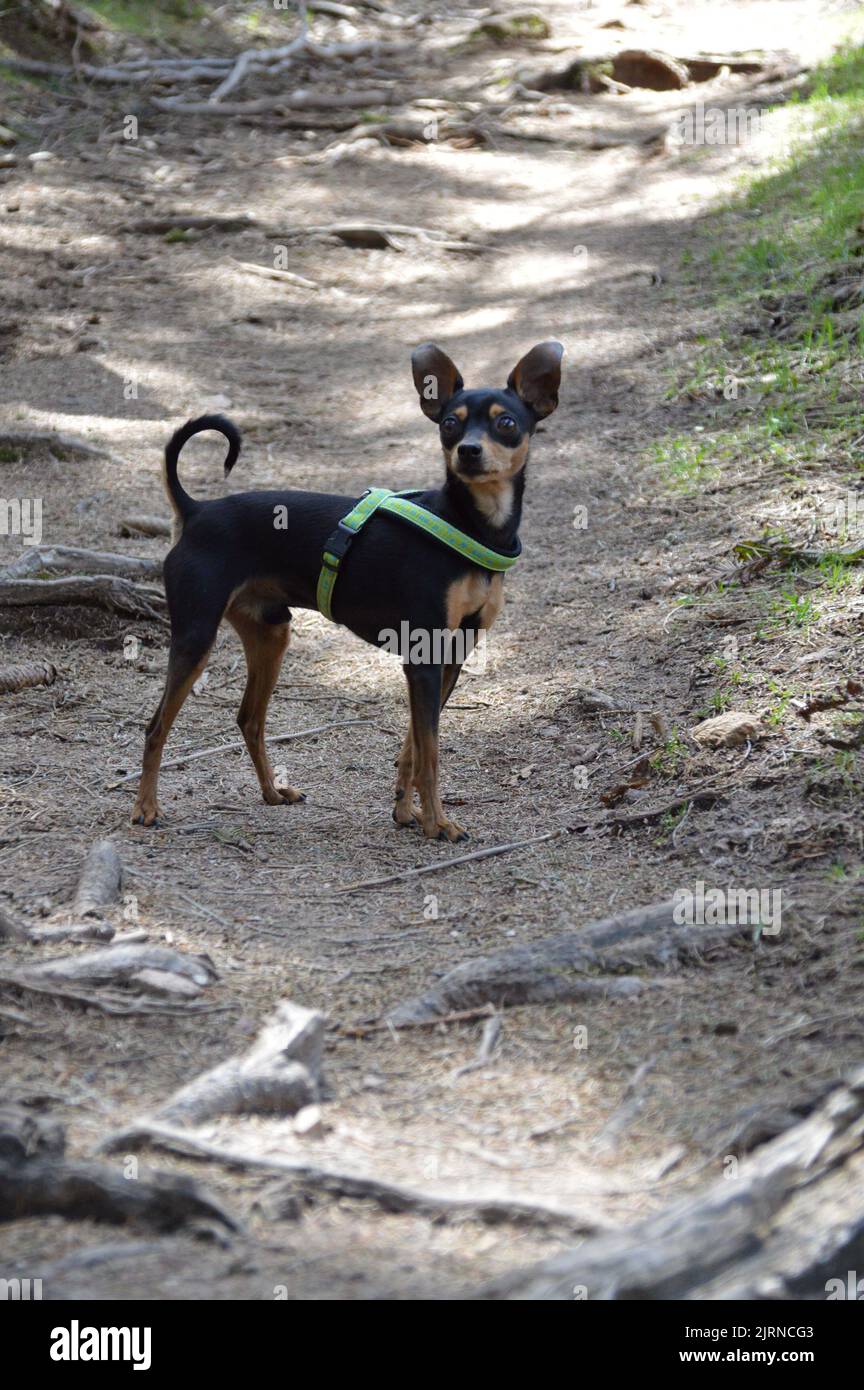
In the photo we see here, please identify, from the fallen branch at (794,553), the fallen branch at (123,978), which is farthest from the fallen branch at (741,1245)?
the fallen branch at (794,553)

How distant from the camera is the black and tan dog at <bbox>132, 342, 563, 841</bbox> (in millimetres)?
5066

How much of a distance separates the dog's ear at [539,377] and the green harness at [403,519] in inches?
24.5

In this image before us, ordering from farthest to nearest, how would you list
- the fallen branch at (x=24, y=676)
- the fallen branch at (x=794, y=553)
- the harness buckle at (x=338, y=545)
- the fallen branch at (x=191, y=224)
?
1. the fallen branch at (x=191, y=224)
2. the fallen branch at (x=24, y=676)
3. the fallen branch at (x=794, y=553)
4. the harness buckle at (x=338, y=545)

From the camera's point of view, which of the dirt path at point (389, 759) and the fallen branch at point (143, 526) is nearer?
the dirt path at point (389, 759)

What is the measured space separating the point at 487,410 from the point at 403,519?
537 millimetres

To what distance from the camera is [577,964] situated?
3873 millimetres

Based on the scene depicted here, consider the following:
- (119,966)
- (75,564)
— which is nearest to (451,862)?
(119,966)

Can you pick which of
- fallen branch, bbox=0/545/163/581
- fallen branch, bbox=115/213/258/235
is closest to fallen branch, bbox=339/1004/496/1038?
fallen branch, bbox=0/545/163/581

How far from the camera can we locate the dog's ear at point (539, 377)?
5.17m

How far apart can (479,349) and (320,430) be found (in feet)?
Result: 5.74

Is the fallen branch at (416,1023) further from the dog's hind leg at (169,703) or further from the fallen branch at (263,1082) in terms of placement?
the dog's hind leg at (169,703)

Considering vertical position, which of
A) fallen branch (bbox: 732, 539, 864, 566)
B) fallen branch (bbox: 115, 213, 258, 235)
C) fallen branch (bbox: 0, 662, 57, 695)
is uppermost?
fallen branch (bbox: 115, 213, 258, 235)

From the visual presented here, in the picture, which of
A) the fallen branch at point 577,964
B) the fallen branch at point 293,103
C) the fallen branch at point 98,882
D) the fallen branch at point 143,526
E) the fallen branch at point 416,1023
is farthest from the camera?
the fallen branch at point 293,103

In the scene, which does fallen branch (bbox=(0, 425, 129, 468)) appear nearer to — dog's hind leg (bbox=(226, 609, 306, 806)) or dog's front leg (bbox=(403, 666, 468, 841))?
dog's hind leg (bbox=(226, 609, 306, 806))
